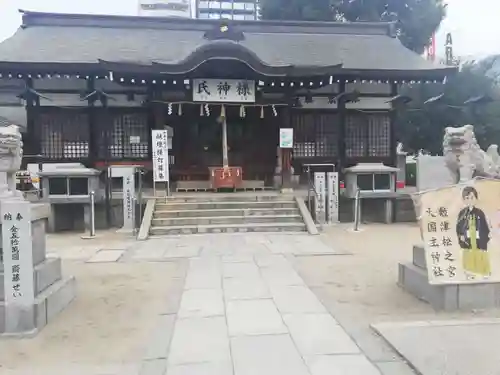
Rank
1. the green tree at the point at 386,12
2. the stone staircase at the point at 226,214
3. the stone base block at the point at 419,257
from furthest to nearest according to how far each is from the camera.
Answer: the green tree at the point at 386,12
the stone staircase at the point at 226,214
the stone base block at the point at 419,257

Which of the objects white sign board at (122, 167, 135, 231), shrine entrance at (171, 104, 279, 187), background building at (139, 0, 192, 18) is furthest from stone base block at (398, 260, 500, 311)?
background building at (139, 0, 192, 18)

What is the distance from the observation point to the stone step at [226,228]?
35.5 ft

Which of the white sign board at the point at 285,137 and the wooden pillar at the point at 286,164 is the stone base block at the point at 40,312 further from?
the wooden pillar at the point at 286,164

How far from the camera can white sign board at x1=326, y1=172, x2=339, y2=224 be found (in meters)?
12.0

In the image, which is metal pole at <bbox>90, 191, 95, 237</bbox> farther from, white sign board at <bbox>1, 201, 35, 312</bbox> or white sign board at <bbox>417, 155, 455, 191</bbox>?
white sign board at <bbox>417, 155, 455, 191</bbox>

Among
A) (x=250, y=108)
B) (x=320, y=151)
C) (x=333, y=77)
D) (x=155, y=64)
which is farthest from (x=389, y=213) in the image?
(x=155, y=64)

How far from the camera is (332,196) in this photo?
12.1 metres

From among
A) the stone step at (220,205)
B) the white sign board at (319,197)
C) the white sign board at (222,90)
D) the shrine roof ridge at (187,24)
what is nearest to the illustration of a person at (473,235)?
the white sign board at (319,197)

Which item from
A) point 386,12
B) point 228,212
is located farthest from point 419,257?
point 386,12

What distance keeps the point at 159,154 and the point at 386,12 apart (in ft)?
49.6

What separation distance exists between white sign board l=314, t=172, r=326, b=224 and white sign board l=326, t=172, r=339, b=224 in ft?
0.55

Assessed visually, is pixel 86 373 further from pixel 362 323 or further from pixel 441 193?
pixel 441 193

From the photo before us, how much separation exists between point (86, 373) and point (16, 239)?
1.64 metres

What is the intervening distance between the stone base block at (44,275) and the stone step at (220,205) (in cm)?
633
